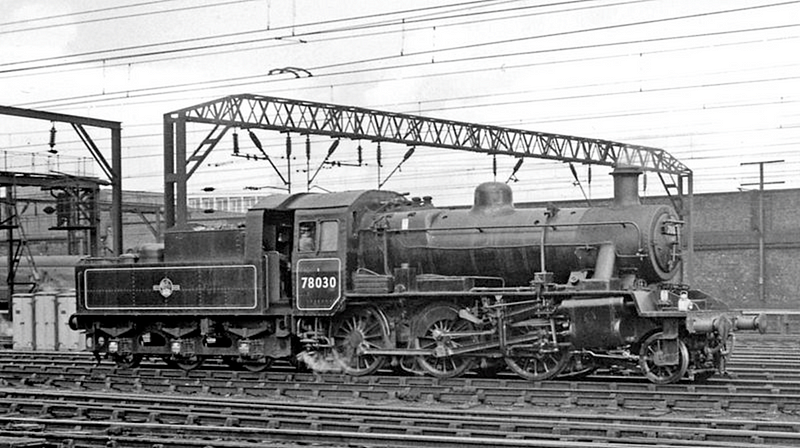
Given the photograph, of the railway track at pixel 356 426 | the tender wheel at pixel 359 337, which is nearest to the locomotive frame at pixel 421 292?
the tender wheel at pixel 359 337

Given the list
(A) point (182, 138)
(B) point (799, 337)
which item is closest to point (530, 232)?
(A) point (182, 138)

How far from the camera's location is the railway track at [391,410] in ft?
34.7

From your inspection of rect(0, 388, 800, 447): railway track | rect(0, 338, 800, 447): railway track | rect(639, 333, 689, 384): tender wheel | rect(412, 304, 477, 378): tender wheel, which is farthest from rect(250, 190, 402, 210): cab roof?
rect(639, 333, 689, 384): tender wheel

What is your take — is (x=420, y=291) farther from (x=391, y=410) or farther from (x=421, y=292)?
(x=391, y=410)

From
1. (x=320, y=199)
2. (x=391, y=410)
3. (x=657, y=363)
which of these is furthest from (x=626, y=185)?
(x=391, y=410)

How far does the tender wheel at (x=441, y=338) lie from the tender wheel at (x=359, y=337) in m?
0.61

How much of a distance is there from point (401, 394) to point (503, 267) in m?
2.85

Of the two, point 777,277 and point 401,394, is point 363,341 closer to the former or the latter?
point 401,394

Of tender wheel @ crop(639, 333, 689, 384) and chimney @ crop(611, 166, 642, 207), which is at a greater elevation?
chimney @ crop(611, 166, 642, 207)

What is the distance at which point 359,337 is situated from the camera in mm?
16750

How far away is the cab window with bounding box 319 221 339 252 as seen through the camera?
1684 centimetres

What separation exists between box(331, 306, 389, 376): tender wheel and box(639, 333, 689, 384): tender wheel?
163 inches

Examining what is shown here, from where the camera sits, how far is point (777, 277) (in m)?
40.4

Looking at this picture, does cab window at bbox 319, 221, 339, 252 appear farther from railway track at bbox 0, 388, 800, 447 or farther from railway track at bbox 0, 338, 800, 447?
railway track at bbox 0, 388, 800, 447
